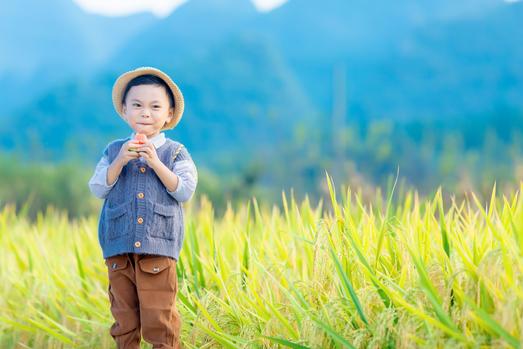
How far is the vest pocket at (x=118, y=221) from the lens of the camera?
8.83 ft

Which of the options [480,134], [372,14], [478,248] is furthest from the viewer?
[372,14]

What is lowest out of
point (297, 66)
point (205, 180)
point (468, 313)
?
point (468, 313)

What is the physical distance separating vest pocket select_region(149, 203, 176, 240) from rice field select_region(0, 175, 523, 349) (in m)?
0.33

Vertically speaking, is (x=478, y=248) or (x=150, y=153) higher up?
(x=150, y=153)

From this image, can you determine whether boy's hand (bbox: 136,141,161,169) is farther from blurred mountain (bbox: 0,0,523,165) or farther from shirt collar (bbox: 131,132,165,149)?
blurred mountain (bbox: 0,0,523,165)

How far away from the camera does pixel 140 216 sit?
2.68 m

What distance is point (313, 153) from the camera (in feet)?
131

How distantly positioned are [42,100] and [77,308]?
175ft

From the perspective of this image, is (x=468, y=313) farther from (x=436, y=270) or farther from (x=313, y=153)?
(x=313, y=153)

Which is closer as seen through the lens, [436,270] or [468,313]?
[468,313]

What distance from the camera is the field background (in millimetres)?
2559

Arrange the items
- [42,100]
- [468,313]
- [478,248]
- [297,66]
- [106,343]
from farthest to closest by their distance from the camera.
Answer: [297,66]
[42,100]
[106,343]
[478,248]
[468,313]

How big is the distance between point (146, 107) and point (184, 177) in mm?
301

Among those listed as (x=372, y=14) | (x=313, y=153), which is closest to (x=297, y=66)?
(x=372, y=14)
